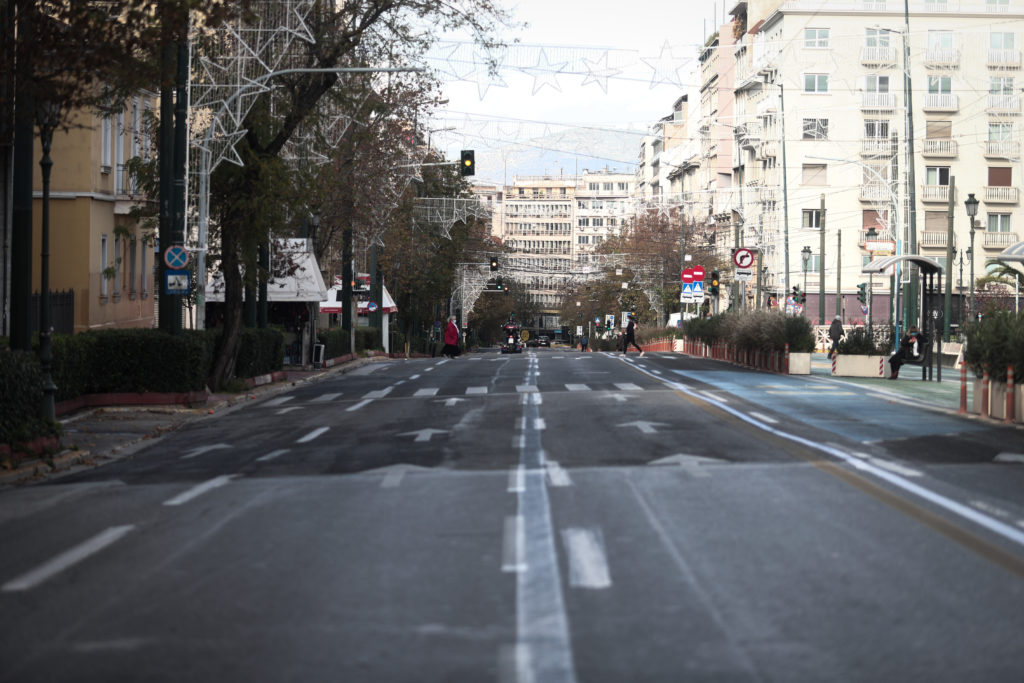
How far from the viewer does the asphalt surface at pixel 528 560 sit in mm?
6664

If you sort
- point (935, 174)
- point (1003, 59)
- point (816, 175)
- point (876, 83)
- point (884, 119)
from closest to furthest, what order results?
point (1003, 59), point (876, 83), point (935, 174), point (884, 119), point (816, 175)

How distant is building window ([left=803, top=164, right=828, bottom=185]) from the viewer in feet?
302

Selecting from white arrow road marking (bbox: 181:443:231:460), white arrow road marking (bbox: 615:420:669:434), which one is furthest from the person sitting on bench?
white arrow road marking (bbox: 181:443:231:460)

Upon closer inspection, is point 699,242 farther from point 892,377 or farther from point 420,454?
point 420,454

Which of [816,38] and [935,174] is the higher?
[816,38]

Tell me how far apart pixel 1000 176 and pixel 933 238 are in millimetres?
6149

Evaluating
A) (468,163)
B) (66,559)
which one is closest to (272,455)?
(66,559)

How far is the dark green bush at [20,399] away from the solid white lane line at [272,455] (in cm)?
302

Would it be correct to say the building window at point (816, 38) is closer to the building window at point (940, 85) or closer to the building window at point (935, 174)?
the building window at point (940, 85)

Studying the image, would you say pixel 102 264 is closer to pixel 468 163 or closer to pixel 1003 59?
pixel 468 163

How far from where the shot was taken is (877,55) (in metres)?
90.6

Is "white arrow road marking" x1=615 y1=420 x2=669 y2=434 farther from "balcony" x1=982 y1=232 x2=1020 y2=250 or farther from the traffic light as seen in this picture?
"balcony" x1=982 y1=232 x2=1020 y2=250

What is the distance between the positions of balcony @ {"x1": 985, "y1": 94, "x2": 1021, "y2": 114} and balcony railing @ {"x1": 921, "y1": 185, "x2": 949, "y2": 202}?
18.9 ft

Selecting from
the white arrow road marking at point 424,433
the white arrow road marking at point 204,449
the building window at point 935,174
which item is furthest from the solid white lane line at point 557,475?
the building window at point 935,174
